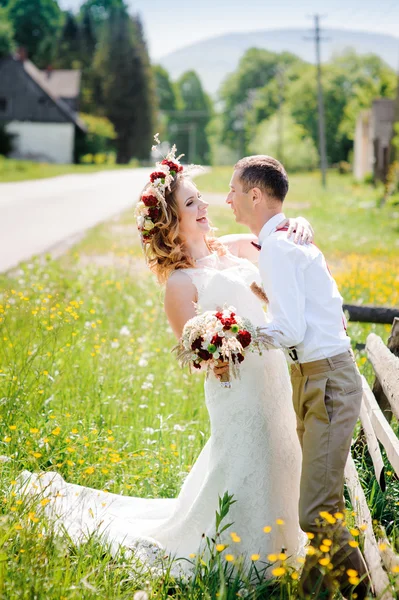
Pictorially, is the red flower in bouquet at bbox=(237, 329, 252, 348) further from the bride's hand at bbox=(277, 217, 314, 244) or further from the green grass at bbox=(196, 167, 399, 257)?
the green grass at bbox=(196, 167, 399, 257)

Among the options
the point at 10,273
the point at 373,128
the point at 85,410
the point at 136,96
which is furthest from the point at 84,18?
the point at 85,410

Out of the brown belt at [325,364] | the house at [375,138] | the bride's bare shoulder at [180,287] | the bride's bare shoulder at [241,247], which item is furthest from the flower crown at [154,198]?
the house at [375,138]

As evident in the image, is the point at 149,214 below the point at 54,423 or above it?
above

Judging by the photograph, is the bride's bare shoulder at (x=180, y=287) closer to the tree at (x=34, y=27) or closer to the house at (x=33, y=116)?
the house at (x=33, y=116)

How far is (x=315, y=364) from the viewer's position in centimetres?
344

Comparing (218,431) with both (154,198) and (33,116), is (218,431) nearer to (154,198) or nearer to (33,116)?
(154,198)

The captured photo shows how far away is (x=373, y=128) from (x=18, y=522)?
52.9 m

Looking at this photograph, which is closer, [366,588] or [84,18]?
Answer: [366,588]

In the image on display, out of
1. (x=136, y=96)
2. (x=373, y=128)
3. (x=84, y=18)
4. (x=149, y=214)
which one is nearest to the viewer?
(x=149, y=214)

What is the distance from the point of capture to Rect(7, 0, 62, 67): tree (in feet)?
285

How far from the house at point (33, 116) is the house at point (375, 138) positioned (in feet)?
74.2

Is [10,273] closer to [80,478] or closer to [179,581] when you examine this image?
[80,478]

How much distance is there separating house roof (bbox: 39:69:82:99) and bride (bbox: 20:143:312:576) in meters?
67.4

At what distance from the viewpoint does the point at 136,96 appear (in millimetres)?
83188
